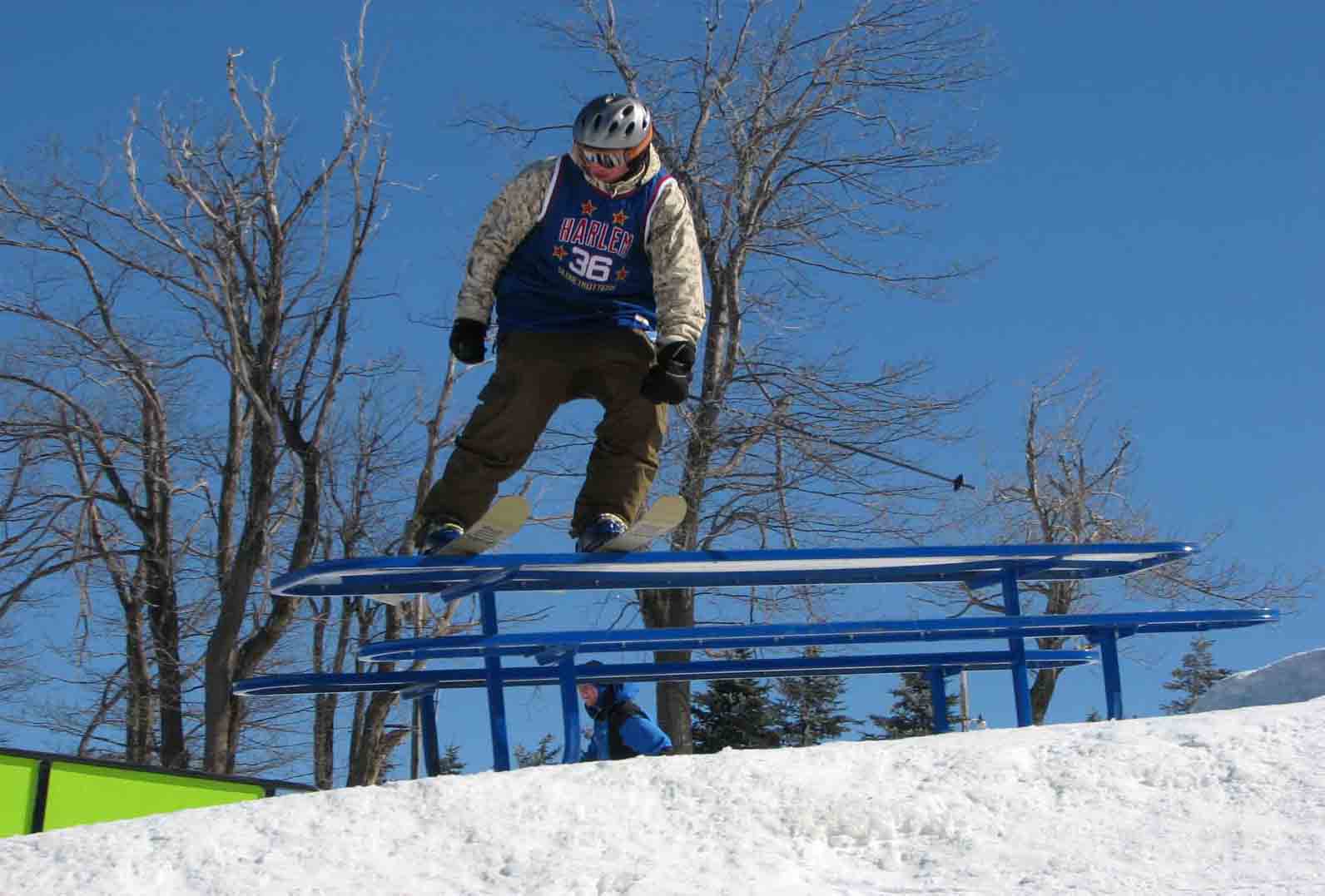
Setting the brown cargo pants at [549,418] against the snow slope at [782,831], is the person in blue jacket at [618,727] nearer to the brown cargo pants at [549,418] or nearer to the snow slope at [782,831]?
→ the brown cargo pants at [549,418]

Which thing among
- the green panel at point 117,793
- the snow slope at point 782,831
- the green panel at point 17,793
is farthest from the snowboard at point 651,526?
the green panel at point 17,793

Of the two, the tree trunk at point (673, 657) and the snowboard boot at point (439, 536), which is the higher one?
the tree trunk at point (673, 657)

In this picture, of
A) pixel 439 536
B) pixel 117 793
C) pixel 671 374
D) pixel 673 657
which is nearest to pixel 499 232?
pixel 671 374

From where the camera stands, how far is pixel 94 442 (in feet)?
48.4

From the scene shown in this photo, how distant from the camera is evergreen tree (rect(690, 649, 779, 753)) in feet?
77.4

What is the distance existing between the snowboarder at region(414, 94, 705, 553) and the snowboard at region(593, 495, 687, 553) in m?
0.05

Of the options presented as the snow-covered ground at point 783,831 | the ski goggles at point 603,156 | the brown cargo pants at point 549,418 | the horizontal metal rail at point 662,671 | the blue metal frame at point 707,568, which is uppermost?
the ski goggles at point 603,156

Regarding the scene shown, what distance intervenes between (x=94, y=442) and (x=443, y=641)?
10.1m

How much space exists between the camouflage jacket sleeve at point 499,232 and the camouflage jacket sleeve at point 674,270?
1.62 ft

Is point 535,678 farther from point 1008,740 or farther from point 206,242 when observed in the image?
point 206,242

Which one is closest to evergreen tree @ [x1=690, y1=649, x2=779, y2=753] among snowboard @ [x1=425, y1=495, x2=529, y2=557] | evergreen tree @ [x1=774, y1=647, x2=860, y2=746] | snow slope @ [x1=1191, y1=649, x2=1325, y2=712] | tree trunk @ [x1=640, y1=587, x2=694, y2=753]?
evergreen tree @ [x1=774, y1=647, x2=860, y2=746]

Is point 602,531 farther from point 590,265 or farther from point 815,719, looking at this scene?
point 815,719

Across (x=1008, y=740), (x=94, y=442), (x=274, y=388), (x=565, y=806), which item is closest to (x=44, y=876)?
(x=565, y=806)

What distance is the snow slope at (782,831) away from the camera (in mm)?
3777
